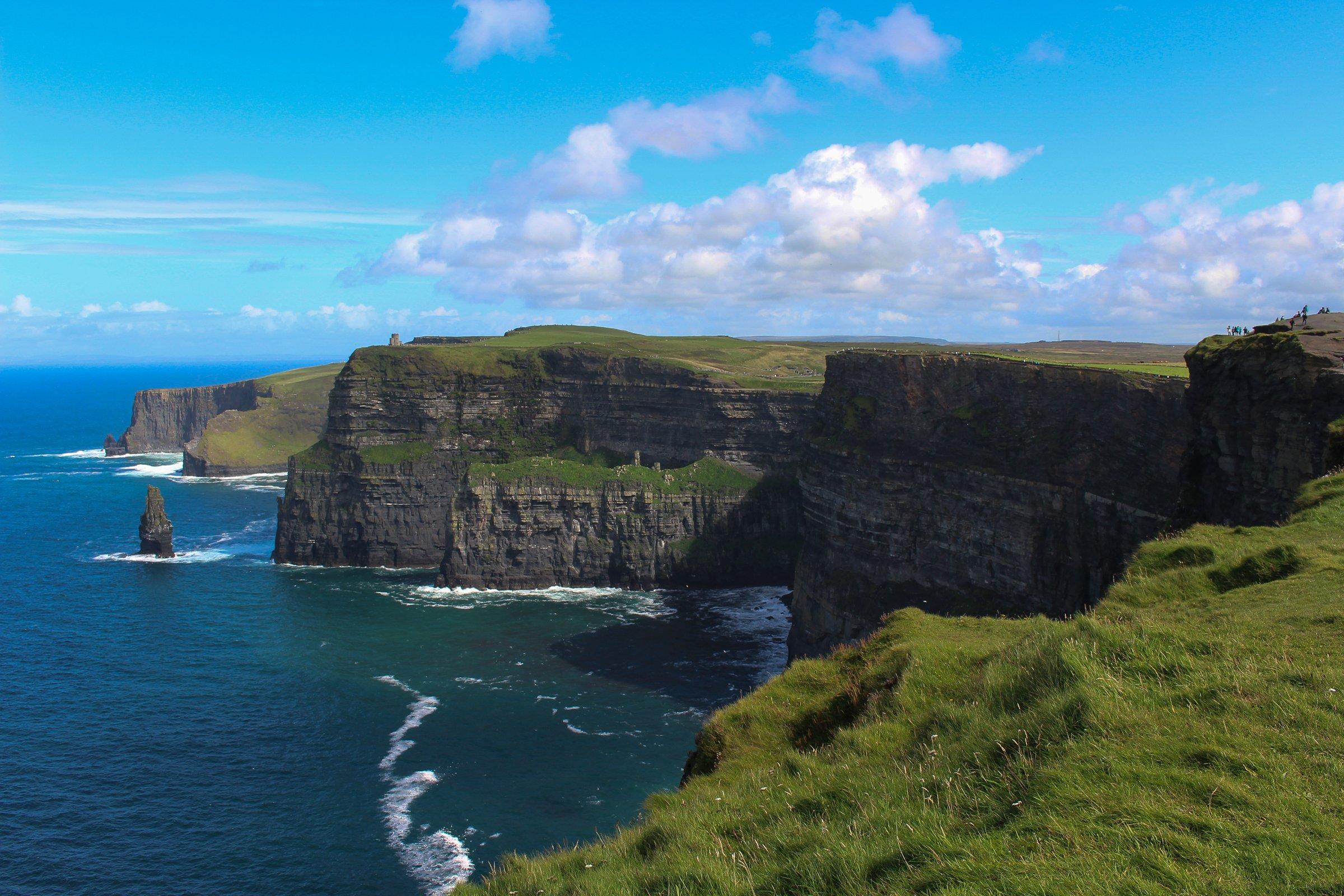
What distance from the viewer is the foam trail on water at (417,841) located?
42.0 m

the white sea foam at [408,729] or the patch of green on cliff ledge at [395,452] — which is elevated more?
the patch of green on cliff ledge at [395,452]

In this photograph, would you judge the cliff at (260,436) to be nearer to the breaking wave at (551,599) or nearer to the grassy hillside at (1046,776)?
the breaking wave at (551,599)

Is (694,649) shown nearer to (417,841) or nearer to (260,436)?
(417,841)

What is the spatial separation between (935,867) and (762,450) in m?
101

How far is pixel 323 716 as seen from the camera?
205 ft

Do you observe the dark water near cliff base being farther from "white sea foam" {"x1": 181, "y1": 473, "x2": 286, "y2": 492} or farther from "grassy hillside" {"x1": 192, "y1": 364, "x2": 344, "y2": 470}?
"grassy hillside" {"x1": 192, "y1": 364, "x2": 344, "y2": 470}

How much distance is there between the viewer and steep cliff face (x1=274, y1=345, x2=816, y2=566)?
4439 inches

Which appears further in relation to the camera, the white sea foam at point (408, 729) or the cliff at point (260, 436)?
the cliff at point (260, 436)

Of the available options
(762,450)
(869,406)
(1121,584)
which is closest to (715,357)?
(762,450)

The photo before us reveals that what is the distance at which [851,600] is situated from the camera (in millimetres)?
67250

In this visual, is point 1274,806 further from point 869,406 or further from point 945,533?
A: point 869,406

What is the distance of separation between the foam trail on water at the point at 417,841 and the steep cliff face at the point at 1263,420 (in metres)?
34.7

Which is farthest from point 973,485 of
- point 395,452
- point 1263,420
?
Result: point 395,452

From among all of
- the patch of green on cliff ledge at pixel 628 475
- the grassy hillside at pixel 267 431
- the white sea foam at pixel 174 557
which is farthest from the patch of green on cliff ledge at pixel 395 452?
the grassy hillside at pixel 267 431
